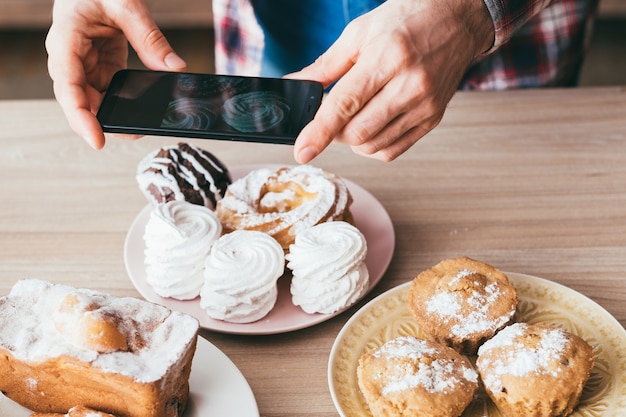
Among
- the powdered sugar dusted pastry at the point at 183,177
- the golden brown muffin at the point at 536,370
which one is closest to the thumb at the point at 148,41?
the powdered sugar dusted pastry at the point at 183,177

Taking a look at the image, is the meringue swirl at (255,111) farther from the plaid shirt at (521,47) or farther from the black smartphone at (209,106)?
the plaid shirt at (521,47)

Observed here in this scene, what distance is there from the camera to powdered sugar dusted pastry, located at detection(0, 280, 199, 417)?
953mm

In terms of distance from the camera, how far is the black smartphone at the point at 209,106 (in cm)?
118

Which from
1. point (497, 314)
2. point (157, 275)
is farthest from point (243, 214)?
point (497, 314)

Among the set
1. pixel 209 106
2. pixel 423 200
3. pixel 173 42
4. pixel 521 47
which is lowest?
pixel 173 42

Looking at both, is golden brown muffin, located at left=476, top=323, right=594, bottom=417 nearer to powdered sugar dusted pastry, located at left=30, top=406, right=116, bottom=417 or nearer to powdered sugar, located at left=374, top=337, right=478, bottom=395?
powdered sugar, located at left=374, top=337, right=478, bottom=395

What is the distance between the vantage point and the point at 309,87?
1260mm

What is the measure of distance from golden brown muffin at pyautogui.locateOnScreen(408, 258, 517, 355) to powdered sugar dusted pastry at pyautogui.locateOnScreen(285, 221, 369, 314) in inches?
4.0

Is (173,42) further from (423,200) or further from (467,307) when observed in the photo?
(467,307)

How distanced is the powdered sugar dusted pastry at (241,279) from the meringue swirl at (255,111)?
0.19m

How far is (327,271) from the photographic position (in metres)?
1.20

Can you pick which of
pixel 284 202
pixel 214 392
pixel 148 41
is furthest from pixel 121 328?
pixel 148 41

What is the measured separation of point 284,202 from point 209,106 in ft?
0.84

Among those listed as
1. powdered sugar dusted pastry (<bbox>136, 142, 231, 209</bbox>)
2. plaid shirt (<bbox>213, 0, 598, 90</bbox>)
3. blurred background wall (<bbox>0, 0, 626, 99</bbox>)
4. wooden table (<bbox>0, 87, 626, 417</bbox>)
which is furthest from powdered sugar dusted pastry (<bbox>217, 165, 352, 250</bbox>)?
blurred background wall (<bbox>0, 0, 626, 99</bbox>)
